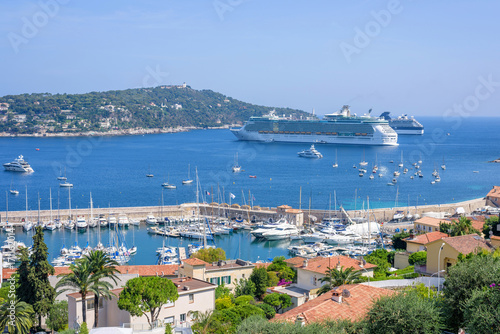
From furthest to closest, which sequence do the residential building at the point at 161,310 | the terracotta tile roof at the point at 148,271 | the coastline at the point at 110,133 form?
the coastline at the point at 110,133, the terracotta tile roof at the point at 148,271, the residential building at the point at 161,310

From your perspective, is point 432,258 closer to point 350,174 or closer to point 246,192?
point 246,192

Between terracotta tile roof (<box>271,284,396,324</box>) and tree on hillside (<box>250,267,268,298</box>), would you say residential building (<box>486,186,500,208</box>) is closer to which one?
tree on hillside (<box>250,267,268,298</box>)

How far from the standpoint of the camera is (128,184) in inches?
2221

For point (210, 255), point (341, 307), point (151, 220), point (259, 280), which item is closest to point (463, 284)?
point (341, 307)

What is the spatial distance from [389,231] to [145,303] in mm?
23883

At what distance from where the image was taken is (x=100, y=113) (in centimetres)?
14825

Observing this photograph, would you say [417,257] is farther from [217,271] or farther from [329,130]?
[329,130]

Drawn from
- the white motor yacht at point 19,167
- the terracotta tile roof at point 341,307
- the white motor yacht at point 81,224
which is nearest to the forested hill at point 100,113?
the white motor yacht at point 19,167

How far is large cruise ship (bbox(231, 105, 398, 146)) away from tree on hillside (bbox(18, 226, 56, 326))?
297ft

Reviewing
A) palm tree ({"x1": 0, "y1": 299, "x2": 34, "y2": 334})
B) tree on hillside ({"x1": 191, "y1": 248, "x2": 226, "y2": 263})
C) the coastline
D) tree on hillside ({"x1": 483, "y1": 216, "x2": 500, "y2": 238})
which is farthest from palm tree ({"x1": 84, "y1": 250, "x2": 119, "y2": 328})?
the coastline

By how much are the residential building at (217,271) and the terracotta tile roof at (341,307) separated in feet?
19.2

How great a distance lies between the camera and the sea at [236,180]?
112 feet

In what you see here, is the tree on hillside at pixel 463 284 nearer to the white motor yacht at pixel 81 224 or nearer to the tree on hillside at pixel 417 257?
the tree on hillside at pixel 417 257

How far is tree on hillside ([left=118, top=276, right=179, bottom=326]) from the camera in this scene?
10.8 m
